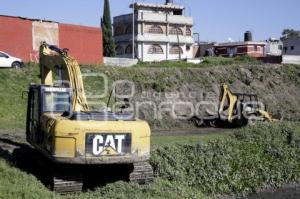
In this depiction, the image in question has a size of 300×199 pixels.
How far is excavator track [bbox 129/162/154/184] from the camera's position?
12.6 metres

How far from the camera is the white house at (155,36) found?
8075 centimetres

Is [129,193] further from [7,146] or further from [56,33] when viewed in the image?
[56,33]

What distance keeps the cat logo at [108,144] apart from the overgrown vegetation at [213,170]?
106cm

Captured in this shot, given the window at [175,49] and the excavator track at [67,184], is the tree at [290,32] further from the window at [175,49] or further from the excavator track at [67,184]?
the excavator track at [67,184]

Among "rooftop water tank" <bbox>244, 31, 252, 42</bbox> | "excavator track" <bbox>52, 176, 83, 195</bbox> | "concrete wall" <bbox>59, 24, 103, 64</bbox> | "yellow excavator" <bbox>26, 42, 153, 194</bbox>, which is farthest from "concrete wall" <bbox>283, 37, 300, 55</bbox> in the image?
"excavator track" <bbox>52, 176, 83, 195</bbox>

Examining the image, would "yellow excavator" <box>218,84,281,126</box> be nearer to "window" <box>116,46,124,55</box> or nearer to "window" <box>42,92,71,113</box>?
"window" <box>42,92,71,113</box>

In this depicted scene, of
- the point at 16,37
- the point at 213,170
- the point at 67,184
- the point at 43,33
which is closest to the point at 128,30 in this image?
the point at 43,33

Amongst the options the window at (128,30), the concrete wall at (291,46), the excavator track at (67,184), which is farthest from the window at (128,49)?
the excavator track at (67,184)

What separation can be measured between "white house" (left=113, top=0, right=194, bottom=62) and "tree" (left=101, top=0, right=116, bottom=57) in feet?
18.7

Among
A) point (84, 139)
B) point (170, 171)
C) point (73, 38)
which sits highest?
point (73, 38)

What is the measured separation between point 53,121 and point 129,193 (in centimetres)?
241

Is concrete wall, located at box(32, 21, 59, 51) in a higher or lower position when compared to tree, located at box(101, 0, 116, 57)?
lower

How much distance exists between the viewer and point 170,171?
50.5ft

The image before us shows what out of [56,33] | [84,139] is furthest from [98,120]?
[56,33]
